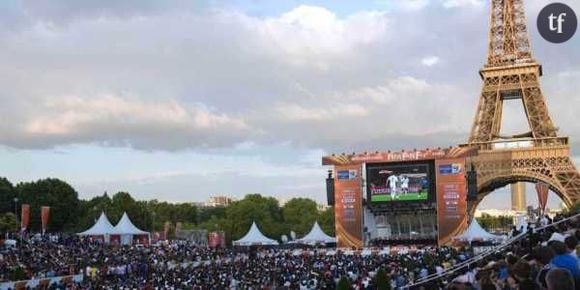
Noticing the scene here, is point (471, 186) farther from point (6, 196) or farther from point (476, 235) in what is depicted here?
point (6, 196)

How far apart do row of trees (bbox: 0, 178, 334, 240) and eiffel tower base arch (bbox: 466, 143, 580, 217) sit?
127ft

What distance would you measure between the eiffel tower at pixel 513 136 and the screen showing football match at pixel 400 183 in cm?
789

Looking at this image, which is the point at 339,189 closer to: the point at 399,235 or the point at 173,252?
the point at 399,235

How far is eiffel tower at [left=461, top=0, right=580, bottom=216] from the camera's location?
59188 mm

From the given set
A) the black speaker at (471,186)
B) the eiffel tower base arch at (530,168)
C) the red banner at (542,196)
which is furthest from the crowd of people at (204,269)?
the eiffel tower base arch at (530,168)

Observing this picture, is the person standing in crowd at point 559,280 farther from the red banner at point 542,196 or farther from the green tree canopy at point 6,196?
the green tree canopy at point 6,196

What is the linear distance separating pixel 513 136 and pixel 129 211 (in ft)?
144

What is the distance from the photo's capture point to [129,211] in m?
82.7

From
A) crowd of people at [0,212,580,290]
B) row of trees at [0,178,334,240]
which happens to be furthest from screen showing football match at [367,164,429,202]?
row of trees at [0,178,334,240]

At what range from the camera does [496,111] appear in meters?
63.1

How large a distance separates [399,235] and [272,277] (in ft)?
99.4

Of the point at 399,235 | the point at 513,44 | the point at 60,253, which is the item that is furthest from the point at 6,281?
the point at 513,44

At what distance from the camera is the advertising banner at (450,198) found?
Answer: 2072 inches

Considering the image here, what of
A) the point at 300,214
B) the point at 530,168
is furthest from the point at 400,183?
the point at 300,214
